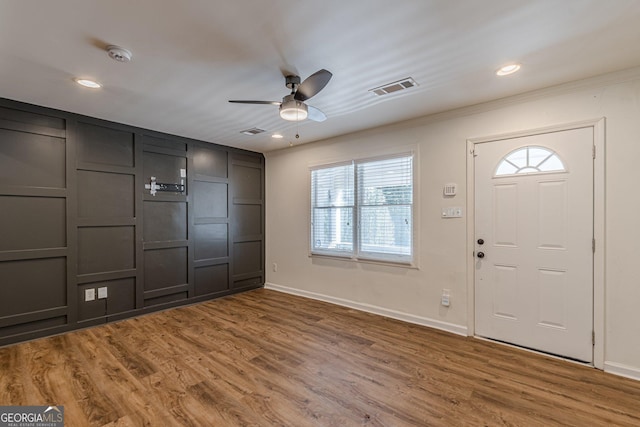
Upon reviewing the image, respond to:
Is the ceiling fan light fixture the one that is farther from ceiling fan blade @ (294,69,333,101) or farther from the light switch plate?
the light switch plate

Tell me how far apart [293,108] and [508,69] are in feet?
5.95

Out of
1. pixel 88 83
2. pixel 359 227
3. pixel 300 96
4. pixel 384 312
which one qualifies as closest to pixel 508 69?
pixel 300 96

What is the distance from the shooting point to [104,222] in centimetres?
371

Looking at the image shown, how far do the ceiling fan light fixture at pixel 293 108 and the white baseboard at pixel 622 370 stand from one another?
11.1 feet

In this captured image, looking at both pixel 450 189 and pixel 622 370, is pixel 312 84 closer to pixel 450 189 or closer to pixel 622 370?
pixel 450 189

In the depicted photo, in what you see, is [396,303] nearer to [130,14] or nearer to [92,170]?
[130,14]

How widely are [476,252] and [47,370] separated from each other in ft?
14.0

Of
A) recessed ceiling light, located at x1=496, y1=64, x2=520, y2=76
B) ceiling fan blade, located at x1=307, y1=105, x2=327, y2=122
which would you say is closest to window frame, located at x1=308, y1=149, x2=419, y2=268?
recessed ceiling light, located at x1=496, y1=64, x2=520, y2=76

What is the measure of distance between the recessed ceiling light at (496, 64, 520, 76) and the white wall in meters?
0.62

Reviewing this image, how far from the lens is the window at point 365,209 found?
151 inches

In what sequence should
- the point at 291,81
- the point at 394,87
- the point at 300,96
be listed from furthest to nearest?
the point at 394,87 < the point at 291,81 < the point at 300,96

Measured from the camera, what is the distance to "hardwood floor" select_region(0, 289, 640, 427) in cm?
201

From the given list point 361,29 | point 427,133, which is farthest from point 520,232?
point 361,29

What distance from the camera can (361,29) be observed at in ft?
6.32
